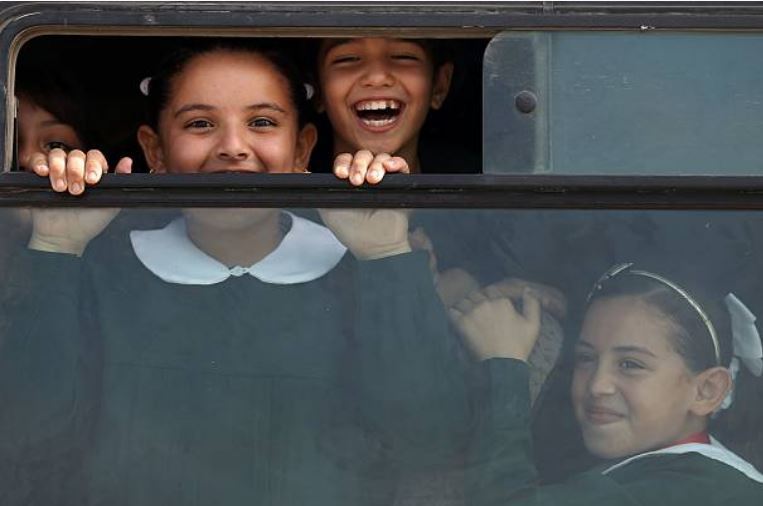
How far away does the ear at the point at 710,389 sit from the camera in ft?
9.70

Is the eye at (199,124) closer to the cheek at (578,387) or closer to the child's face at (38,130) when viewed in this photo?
the child's face at (38,130)

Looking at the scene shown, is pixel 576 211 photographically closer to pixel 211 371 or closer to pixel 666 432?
pixel 666 432

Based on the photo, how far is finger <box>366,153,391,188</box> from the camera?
3000 mm

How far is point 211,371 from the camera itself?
2977mm

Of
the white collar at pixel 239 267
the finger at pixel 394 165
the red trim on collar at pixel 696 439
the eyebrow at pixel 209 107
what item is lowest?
the red trim on collar at pixel 696 439

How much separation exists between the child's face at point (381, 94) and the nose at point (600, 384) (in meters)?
0.70

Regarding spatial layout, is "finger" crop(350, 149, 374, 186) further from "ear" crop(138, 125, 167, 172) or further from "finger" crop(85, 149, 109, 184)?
"ear" crop(138, 125, 167, 172)

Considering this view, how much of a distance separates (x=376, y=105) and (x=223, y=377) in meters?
0.76

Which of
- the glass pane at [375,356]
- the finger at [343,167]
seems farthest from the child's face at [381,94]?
the glass pane at [375,356]

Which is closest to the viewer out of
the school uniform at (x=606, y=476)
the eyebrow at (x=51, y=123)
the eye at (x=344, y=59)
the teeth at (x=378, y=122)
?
the school uniform at (x=606, y=476)

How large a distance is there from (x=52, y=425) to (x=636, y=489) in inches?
37.8

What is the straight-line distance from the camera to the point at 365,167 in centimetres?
303

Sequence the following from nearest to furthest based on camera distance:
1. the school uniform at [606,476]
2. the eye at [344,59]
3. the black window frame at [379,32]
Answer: the school uniform at [606,476] → the black window frame at [379,32] → the eye at [344,59]

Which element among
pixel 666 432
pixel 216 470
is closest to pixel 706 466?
pixel 666 432
